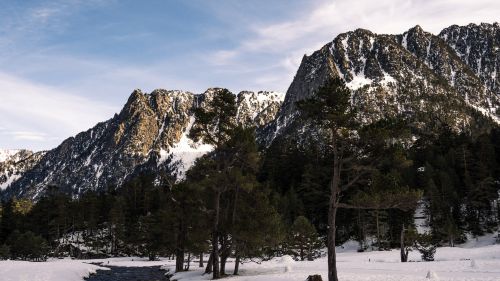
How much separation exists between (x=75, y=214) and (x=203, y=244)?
79.0 m

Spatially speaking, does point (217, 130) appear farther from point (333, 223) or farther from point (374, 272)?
point (374, 272)

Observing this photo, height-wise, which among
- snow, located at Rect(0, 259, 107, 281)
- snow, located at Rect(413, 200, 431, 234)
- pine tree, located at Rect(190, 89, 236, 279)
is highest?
pine tree, located at Rect(190, 89, 236, 279)

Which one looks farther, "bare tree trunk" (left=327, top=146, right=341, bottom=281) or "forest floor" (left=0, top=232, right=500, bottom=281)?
"forest floor" (left=0, top=232, right=500, bottom=281)

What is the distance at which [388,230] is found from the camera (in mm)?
79062

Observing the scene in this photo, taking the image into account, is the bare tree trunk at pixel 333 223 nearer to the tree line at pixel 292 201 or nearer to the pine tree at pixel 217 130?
the tree line at pixel 292 201

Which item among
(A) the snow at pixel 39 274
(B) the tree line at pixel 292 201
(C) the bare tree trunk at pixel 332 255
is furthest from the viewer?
(A) the snow at pixel 39 274

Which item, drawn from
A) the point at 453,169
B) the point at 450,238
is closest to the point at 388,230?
the point at 450,238

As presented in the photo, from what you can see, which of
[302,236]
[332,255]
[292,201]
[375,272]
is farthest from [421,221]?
[332,255]

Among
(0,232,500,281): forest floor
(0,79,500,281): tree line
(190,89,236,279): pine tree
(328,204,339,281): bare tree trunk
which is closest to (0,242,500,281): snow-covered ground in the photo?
(0,232,500,281): forest floor

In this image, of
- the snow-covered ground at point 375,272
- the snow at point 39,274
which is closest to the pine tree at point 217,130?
the snow-covered ground at point 375,272

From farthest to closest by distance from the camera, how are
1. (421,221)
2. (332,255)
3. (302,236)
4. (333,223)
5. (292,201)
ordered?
(292,201), (421,221), (302,236), (333,223), (332,255)

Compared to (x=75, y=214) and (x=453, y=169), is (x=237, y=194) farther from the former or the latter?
(x=75, y=214)

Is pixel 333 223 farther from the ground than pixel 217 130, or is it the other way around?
pixel 217 130

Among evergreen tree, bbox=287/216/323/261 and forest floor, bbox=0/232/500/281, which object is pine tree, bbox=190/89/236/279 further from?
evergreen tree, bbox=287/216/323/261
